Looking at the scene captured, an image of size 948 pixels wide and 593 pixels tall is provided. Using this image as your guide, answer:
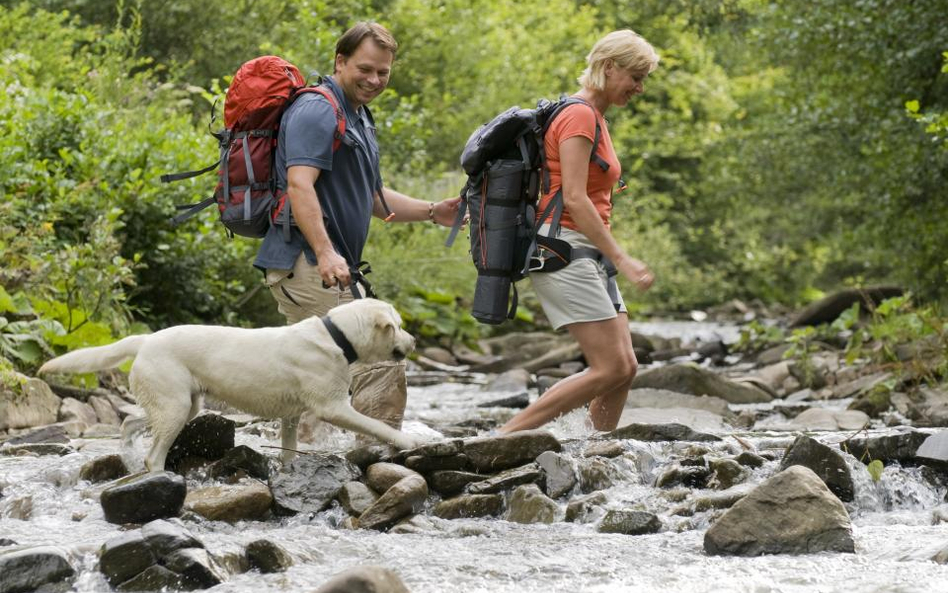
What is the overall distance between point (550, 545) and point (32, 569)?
91.9 inches

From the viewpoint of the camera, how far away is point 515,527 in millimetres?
6082

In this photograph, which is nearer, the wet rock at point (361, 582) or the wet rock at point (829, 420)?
the wet rock at point (361, 582)

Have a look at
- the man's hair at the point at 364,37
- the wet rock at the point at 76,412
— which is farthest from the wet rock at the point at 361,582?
the wet rock at the point at 76,412

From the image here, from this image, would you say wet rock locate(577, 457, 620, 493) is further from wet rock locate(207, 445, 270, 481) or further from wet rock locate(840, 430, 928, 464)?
wet rock locate(207, 445, 270, 481)

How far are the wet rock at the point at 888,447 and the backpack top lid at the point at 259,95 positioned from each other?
3931 millimetres

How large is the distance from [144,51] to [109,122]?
250 inches

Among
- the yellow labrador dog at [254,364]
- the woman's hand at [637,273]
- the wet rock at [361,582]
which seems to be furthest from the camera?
the woman's hand at [637,273]

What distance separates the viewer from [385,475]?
6230 millimetres

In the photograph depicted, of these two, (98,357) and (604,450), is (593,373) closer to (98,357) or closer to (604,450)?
(604,450)

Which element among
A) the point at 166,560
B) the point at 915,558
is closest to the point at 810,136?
the point at 915,558

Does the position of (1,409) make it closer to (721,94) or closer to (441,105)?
(441,105)

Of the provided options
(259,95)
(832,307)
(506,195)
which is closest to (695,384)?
(506,195)

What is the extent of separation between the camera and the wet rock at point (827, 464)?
6.59 metres

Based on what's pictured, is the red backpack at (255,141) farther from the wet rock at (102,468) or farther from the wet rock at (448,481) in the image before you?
the wet rock at (448,481)
